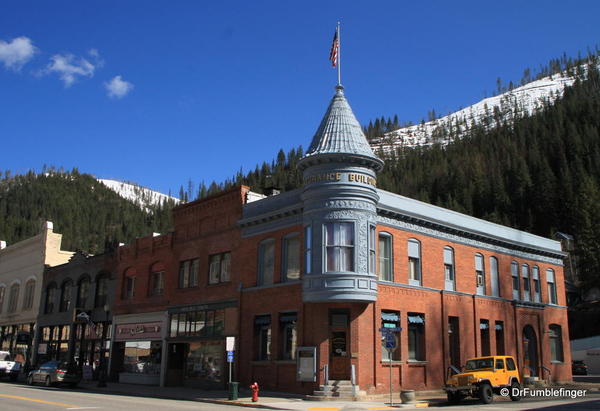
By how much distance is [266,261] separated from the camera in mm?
30062

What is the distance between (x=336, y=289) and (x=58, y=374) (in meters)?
19.4

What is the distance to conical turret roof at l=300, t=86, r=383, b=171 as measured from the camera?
26.7 m

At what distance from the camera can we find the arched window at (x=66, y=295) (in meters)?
47.2

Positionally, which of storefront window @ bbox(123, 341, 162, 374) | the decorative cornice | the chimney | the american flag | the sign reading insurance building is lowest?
storefront window @ bbox(123, 341, 162, 374)

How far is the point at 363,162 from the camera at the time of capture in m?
27.1

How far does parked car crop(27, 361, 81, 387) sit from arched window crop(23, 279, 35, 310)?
18.4 m

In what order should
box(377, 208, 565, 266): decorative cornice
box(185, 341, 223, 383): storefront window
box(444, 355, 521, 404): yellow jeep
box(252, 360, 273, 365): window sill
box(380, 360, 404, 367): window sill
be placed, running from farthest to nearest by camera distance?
1. box(185, 341, 223, 383): storefront window
2. box(377, 208, 565, 266): decorative cornice
3. box(252, 360, 273, 365): window sill
4. box(380, 360, 404, 367): window sill
5. box(444, 355, 521, 404): yellow jeep

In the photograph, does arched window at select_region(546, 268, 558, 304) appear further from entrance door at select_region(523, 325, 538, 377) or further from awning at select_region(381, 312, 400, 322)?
awning at select_region(381, 312, 400, 322)

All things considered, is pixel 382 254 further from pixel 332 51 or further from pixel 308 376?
pixel 332 51

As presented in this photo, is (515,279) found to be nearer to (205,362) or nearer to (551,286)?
(551,286)

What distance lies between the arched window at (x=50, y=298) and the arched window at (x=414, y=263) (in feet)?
111

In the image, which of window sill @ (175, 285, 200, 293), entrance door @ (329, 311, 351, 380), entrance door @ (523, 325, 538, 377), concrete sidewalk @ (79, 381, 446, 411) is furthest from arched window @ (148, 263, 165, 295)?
entrance door @ (523, 325, 538, 377)

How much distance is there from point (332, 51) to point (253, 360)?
A: 16.5 metres

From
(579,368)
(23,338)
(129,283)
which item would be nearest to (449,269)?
(129,283)
